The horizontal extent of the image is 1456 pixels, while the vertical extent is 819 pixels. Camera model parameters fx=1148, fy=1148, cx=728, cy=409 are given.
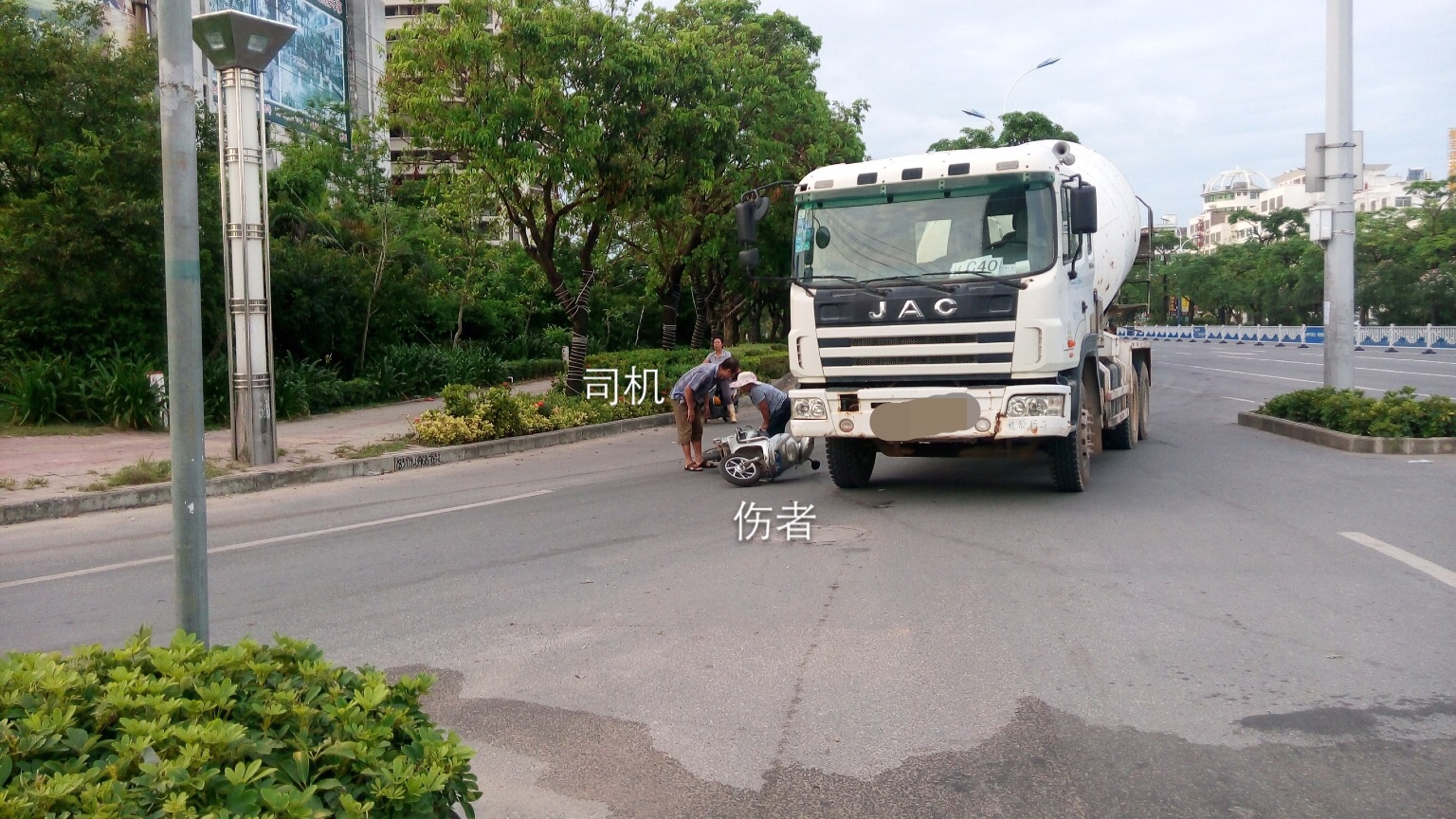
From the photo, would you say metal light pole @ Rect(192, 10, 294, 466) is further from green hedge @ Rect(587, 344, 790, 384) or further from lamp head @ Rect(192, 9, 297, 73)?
green hedge @ Rect(587, 344, 790, 384)

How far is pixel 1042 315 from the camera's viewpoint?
8.91m

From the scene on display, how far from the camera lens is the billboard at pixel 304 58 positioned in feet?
130

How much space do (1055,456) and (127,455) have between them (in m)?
10.1

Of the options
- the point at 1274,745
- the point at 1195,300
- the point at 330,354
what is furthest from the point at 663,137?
the point at 1195,300

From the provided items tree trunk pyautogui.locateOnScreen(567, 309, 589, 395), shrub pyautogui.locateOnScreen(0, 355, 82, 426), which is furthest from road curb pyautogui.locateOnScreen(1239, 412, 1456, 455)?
shrub pyautogui.locateOnScreen(0, 355, 82, 426)

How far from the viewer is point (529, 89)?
1717cm

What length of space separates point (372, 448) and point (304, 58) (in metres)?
34.6

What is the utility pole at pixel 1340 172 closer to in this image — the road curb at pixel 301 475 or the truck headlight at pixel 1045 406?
the truck headlight at pixel 1045 406

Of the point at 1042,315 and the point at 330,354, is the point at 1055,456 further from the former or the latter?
the point at 330,354

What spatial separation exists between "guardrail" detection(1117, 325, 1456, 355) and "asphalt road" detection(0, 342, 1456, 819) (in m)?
27.2

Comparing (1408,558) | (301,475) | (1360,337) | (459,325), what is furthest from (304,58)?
(1360,337)

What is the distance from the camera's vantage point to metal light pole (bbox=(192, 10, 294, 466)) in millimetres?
12531

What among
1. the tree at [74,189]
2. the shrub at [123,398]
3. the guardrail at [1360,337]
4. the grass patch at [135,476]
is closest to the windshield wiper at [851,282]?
the grass patch at [135,476]

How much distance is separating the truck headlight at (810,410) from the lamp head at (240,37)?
19.4ft
